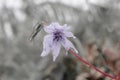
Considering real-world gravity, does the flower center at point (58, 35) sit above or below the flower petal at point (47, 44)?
above

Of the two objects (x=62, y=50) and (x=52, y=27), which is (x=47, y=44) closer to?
(x=52, y=27)

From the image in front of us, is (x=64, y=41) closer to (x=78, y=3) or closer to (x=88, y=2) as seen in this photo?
(x=88, y=2)

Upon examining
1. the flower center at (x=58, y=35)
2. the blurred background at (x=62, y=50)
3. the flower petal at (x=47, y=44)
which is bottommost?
the flower petal at (x=47, y=44)

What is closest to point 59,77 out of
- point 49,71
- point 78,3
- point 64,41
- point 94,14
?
point 49,71

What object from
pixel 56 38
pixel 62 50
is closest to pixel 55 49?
pixel 56 38

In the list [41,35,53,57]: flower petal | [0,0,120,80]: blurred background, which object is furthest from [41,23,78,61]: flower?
[0,0,120,80]: blurred background

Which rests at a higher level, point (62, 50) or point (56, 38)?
point (62, 50)

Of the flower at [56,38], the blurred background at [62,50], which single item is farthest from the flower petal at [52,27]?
the blurred background at [62,50]

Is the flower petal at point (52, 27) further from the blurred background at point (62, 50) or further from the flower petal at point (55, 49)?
the blurred background at point (62, 50)

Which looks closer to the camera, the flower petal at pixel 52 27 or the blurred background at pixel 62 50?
the flower petal at pixel 52 27
